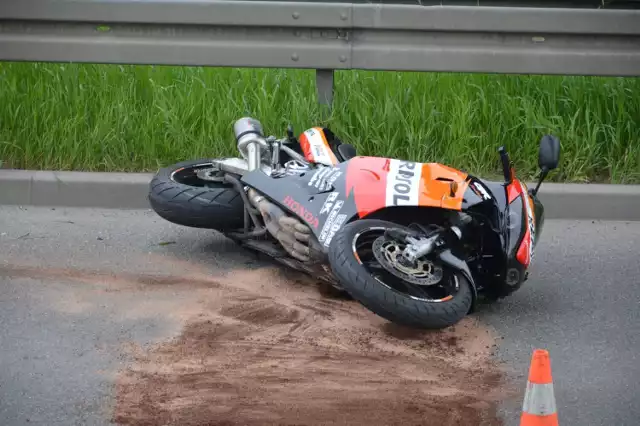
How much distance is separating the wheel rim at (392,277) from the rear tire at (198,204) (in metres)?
1.37

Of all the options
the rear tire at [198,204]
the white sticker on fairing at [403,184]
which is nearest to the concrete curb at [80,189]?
the rear tire at [198,204]

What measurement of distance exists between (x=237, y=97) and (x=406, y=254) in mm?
3596

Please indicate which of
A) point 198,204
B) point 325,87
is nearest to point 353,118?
point 325,87

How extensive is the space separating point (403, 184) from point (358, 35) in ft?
9.38

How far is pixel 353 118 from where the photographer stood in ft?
29.2

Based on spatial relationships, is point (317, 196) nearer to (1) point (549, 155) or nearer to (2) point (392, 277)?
(2) point (392, 277)

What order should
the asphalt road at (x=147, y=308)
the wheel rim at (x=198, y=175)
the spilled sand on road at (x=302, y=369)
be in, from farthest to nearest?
1. the wheel rim at (x=198, y=175)
2. the asphalt road at (x=147, y=308)
3. the spilled sand on road at (x=302, y=369)

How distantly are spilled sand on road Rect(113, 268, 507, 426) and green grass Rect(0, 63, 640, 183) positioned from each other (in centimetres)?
238

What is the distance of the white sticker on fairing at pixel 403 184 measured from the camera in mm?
6117

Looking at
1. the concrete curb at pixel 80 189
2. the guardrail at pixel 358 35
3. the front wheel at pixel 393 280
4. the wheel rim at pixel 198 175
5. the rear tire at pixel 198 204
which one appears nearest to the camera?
the front wheel at pixel 393 280

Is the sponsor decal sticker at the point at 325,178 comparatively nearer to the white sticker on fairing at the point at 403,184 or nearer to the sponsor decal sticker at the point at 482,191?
the white sticker on fairing at the point at 403,184

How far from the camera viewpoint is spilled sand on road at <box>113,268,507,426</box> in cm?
497

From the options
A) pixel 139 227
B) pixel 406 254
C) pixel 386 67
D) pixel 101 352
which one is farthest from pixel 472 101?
pixel 101 352

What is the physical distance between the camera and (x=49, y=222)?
26.4 ft
